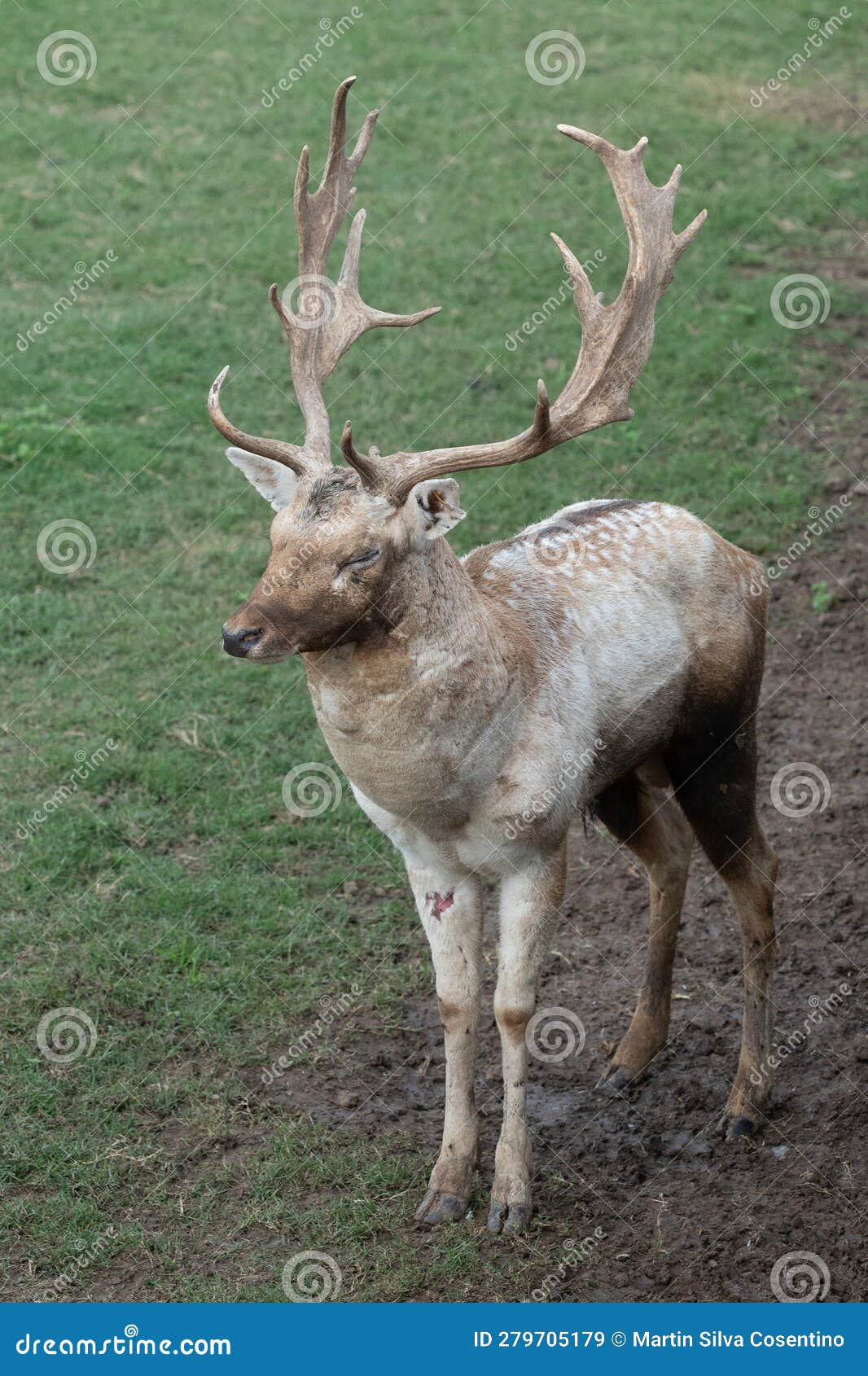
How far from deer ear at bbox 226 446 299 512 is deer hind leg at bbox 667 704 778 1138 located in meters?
1.81

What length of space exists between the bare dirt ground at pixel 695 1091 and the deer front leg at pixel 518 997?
0.46 ft

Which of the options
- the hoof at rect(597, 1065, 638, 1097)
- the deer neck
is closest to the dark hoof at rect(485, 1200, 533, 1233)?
the hoof at rect(597, 1065, 638, 1097)

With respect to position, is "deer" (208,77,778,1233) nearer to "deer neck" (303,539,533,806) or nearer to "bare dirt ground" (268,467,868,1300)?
"deer neck" (303,539,533,806)

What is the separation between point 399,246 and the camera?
39.5 ft

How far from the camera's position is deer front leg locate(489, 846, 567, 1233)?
498cm

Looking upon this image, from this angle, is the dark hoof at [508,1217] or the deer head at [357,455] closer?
the deer head at [357,455]

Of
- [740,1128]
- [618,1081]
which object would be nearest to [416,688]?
[618,1081]

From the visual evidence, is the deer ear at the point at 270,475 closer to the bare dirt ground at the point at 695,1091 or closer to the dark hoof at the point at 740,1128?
the bare dirt ground at the point at 695,1091

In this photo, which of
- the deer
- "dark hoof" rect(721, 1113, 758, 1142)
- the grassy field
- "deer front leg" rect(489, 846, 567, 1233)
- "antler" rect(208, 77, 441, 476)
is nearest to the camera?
the deer

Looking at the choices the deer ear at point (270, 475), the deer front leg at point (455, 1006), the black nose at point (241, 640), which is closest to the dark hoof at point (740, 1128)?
the deer front leg at point (455, 1006)

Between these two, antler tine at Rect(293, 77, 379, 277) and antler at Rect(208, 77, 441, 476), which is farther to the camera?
antler tine at Rect(293, 77, 379, 277)

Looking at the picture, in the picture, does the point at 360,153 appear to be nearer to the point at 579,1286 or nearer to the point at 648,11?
the point at 579,1286

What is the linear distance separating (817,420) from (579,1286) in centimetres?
697

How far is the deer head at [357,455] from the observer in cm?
432
